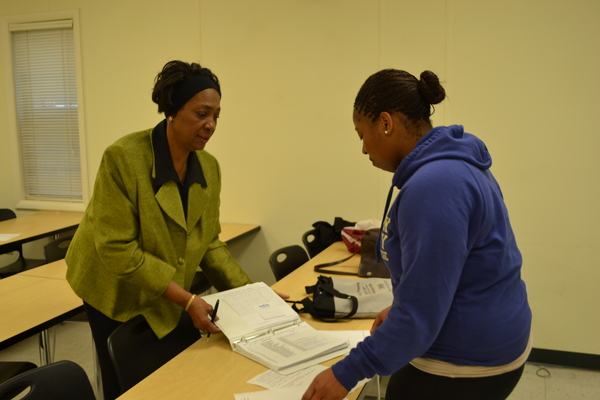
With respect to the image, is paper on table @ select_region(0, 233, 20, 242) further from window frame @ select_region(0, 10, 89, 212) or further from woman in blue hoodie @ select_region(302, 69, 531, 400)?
woman in blue hoodie @ select_region(302, 69, 531, 400)

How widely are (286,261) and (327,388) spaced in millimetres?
1852

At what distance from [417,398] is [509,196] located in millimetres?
2540

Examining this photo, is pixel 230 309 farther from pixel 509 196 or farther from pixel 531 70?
pixel 531 70

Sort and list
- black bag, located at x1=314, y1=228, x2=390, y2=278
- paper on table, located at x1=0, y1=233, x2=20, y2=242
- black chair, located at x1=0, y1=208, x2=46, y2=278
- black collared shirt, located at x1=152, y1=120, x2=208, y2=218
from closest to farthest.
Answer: black collared shirt, located at x1=152, y1=120, x2=208, y2=218 < black bag, located at x1=314, y1=228, x2=390, y2=278 < paper on table, located at x1=0, y1=233, x2=20, y2=242 < black chair, located at x1=0, y1=208, x2=46, y2=278

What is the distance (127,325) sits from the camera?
5.56ft

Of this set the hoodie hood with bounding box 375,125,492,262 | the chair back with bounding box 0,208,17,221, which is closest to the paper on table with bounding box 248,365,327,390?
the hoodie hood with bounding box 375,125,492,262

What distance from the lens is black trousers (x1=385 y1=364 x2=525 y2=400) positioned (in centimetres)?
109

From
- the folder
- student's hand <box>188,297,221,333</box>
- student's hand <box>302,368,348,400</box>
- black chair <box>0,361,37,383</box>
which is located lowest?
black chair <box>0,361,37,383</box>

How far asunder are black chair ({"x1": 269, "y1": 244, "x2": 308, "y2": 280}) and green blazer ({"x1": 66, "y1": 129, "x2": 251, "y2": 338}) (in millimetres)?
795

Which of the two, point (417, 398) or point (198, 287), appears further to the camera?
point (198, 287)

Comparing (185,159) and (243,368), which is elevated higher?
(185,159)

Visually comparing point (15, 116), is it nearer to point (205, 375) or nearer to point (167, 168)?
point (167, 168)

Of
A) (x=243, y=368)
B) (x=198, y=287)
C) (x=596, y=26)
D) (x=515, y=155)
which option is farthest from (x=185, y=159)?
(x=596, y=26)

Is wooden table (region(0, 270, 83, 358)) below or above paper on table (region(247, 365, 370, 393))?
below
